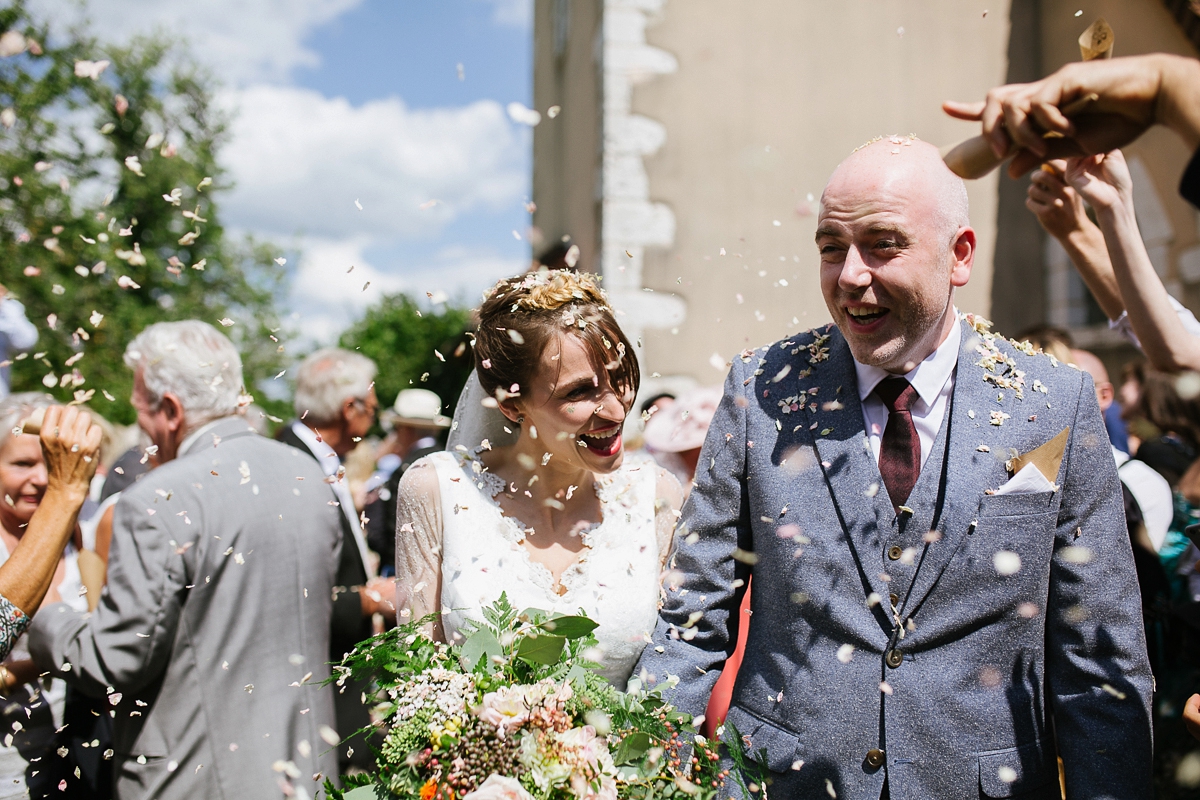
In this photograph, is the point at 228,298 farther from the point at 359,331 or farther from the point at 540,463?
the point at 540,463

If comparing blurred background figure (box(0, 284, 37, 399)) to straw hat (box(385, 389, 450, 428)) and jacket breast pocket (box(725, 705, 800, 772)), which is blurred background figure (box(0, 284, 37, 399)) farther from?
jacket breast pocket (box(725, 705, 800, 772))

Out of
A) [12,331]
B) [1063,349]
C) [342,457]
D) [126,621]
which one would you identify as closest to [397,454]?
[342,457]

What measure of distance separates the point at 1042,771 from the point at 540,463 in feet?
5.33

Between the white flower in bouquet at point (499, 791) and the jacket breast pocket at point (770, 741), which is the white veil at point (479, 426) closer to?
the jacket breast pocket at point (770, 741)

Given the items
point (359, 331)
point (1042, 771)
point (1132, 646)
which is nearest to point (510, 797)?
point (1042, 771)

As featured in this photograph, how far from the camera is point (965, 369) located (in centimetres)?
214

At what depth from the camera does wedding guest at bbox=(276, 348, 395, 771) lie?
11.2 feet

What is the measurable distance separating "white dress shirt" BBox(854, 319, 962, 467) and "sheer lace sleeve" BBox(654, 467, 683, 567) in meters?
0.83


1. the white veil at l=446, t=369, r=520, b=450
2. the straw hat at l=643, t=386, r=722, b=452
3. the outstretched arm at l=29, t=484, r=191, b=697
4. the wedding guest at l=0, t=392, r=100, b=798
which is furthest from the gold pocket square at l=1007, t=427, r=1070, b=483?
the wedding guest at l=0, t=392, r=100, b=798

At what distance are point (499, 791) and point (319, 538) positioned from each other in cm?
188

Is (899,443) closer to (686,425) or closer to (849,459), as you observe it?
(849,459)

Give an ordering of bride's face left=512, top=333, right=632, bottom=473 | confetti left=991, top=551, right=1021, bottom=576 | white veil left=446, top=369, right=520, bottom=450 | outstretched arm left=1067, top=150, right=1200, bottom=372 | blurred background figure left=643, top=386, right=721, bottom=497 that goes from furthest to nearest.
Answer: blurred background figure left=643, top=386, right=721, bottom=497 < white veil left=446, top=369, right=520, bottom=450 < bride's face left=512, top=333, right=632, bottom=473 < outstretched arm left=1067, top=150, right=1200, bottom=372 < confetti left=991, top=551, right=1021, bottom=576

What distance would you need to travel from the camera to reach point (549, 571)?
2.72 m

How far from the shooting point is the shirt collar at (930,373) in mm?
2145
